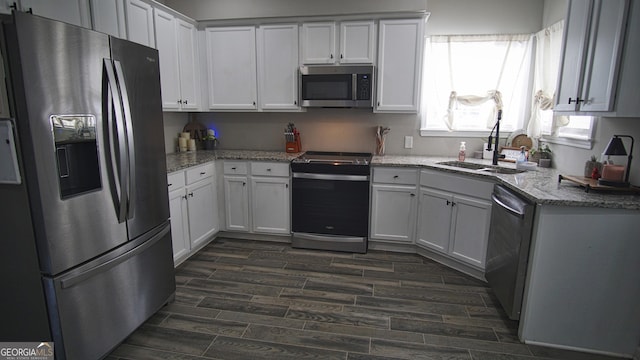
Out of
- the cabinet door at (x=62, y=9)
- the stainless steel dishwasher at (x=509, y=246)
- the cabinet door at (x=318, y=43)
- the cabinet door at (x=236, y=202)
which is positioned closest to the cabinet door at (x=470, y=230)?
the stainless steel dishwasher at (x=509, y=246)

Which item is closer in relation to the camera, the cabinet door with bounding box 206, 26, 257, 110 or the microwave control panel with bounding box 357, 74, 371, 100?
the microwave control panel with bounding box 357, 74, 371, 100

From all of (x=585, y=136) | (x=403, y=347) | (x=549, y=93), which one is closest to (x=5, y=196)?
(x=403, y=347)

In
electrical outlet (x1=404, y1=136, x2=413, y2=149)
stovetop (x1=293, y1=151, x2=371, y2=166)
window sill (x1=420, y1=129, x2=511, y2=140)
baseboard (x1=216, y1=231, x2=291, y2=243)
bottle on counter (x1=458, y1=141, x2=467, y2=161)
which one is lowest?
baseboard (x1=216, y1=231, x2=291, y2=243)

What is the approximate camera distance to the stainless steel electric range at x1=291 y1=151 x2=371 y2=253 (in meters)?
3.33

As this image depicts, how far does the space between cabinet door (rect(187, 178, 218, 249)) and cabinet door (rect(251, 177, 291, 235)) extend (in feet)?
1.34

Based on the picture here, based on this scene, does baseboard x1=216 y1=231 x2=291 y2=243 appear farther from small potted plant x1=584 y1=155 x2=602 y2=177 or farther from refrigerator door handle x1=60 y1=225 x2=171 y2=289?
small potted plant x1=584 y1=155 x2=602 y2=177

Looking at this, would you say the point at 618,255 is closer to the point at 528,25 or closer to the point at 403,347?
the point at 403,347

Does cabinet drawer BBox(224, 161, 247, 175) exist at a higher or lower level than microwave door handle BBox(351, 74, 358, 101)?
lower

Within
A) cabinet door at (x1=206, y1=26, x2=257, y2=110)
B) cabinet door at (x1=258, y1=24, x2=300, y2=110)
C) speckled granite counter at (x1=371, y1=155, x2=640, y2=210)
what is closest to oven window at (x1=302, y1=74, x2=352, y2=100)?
cabinet door at (x1=258, y1=24, x2=300, y2=110)

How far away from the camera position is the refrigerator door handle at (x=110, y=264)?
5.40ft

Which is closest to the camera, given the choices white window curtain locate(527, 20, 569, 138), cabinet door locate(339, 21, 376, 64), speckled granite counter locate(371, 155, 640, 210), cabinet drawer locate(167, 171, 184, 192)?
speckled granite counter locate(371, 155, 640, 210)

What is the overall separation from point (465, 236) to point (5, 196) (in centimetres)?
302

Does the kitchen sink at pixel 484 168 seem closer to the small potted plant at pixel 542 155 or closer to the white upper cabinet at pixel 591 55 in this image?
the small potted plant at pixel 542 155

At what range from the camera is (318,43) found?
3.49 meters
